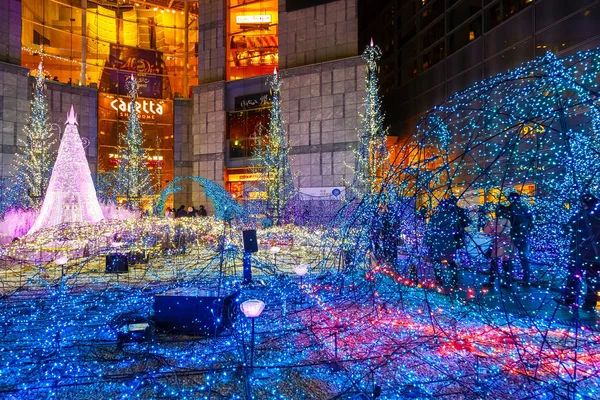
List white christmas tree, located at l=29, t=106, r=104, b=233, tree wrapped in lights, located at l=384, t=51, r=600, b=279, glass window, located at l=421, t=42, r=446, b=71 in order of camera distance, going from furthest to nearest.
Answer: glass window, located at l=421, t=42, r=446, b=71, white christmas tree, located at l=29, t=106, r=104, b=233, tree wrapped in lights, located at l=384, t=51, r=600, b=279

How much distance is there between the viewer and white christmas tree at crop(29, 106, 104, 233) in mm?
12570

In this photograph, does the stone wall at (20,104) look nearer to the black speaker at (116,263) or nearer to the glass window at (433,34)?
the black speaker at (116,263)

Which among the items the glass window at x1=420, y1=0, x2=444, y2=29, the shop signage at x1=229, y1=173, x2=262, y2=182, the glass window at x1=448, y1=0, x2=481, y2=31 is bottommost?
the shop signage at x1=229, y1=173, x2=262, y2=182

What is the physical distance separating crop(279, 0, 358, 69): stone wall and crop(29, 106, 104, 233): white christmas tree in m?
17.2

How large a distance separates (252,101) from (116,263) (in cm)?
2026

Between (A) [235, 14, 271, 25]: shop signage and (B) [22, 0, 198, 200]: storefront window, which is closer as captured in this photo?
(B) [22, 0, 198, 200]: storefront window

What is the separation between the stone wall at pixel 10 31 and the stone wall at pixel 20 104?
75 cm

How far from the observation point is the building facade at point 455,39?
16.1m

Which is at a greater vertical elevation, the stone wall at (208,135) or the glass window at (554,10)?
the glass window at (554,10)

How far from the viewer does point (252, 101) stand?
95.3 feet

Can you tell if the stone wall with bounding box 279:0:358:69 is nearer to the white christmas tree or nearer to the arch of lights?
the white christmas tree

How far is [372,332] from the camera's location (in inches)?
222

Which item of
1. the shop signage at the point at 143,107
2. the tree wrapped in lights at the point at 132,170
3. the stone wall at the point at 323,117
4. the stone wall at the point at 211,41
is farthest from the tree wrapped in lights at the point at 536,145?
the shop signage at the point at 143,107

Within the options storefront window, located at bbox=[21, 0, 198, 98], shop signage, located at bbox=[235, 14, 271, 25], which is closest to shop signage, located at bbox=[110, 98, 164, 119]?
storefront window, located at bbox=[21, 0, 198, 98]
